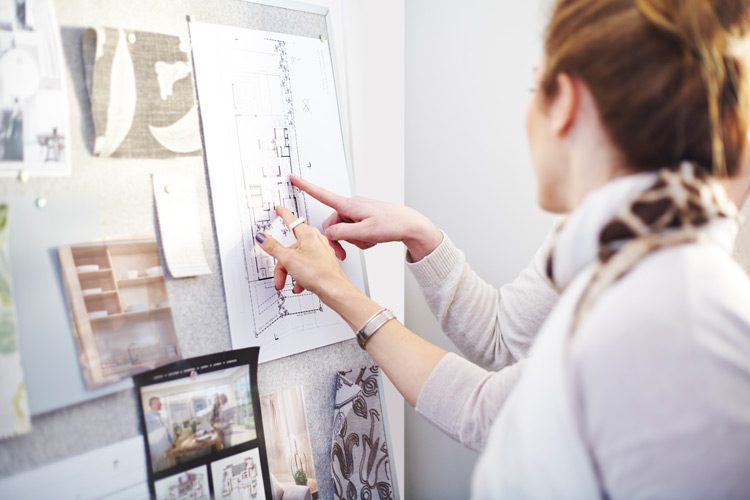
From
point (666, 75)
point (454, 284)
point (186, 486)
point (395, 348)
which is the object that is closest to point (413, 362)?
point (395, 348)

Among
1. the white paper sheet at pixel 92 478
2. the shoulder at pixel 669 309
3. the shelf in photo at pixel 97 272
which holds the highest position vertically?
the shelf in photo at pixel 97 272

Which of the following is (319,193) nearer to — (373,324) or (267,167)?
(267,167)

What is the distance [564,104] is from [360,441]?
1.86 feet

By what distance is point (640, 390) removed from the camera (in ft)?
1.24

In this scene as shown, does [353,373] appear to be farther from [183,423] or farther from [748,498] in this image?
[748,498]

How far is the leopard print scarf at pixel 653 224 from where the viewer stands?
0.40 meters

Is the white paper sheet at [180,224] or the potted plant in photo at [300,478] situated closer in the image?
the white paper sheet at [180,224]

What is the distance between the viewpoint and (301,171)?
2.57 ft

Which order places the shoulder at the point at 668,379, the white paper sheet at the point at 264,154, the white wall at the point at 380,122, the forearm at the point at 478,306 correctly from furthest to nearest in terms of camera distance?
the white wall at the point at 380,122
the forearm at the point at 478,306
the white paper sheet at the point at 264,154
the shoulder at the point at 668,379

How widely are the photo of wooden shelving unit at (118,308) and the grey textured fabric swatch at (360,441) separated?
0.27 metres

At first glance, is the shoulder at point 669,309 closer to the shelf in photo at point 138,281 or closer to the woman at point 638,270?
the woman at point 638,270

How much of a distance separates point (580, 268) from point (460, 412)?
271mm

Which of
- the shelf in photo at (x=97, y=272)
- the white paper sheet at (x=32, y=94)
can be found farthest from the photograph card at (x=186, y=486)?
the white paper sheet at (x=32, y=94)

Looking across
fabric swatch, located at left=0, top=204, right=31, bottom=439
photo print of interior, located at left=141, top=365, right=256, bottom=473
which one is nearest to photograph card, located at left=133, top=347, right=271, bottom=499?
photo print of interior, located at left=141, top=365, right=256, bottom=473
